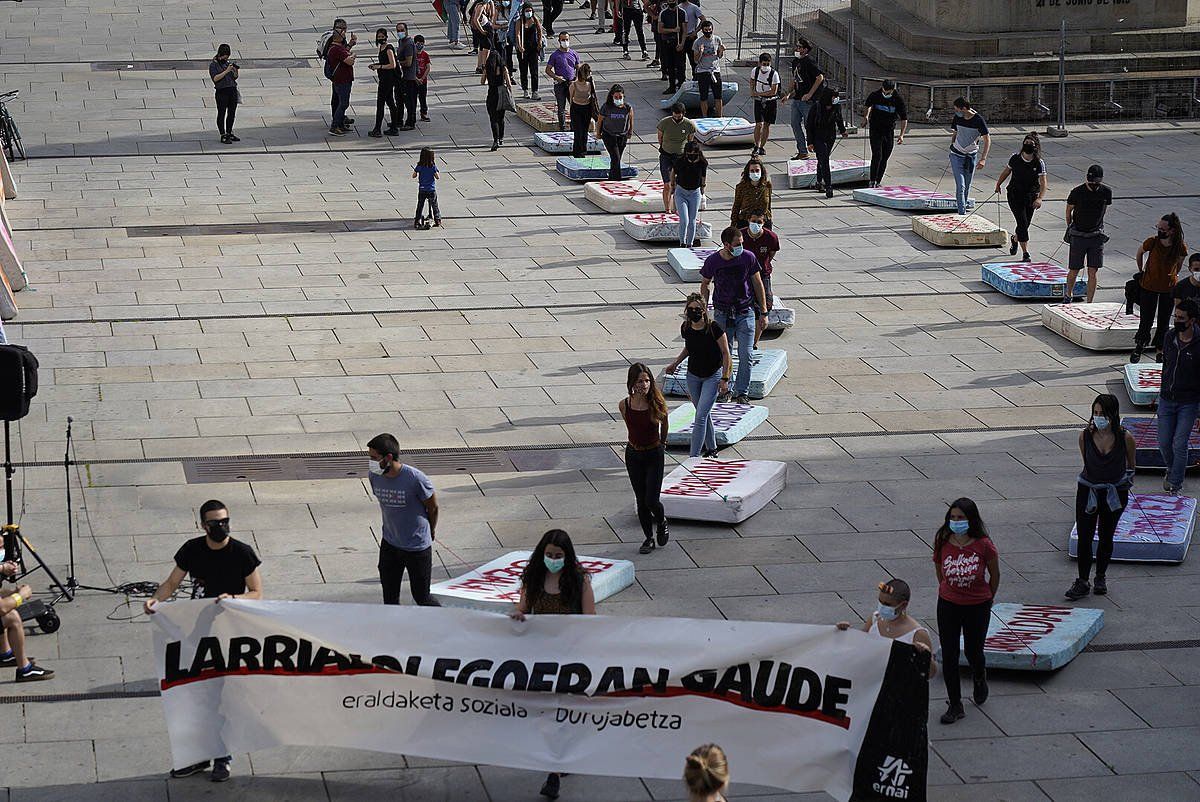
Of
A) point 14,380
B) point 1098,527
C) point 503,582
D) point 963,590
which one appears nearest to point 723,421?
point 1098,527

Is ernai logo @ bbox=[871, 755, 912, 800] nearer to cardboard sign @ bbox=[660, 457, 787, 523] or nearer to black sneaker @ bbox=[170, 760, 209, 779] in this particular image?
black sneaker @ bbox=[170, 760, 209, 779]

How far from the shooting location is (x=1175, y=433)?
14.1 metres

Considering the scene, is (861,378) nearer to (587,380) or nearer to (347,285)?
(587,380)

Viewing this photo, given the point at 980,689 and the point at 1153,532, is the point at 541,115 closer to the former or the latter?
the point at 1153,532

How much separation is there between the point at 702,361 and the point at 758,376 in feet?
8.45

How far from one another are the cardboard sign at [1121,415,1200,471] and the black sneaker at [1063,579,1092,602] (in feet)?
9.27

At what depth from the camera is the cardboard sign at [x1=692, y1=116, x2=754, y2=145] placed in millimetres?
29156

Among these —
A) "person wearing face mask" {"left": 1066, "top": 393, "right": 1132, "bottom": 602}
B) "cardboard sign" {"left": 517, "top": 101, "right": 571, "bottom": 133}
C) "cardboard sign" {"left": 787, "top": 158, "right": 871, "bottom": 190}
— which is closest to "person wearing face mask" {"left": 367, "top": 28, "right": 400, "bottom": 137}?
"cardboard sign" {"left": 517, "top": 101, "right": 571, "bottom": 133}

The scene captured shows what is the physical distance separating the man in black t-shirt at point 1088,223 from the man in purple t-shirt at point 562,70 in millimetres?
12004

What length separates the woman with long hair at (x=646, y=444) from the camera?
1253cm

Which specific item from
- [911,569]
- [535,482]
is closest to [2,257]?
[535,482]

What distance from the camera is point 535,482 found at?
567 inches

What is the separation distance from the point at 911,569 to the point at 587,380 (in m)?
5.53

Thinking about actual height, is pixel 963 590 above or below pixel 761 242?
below
